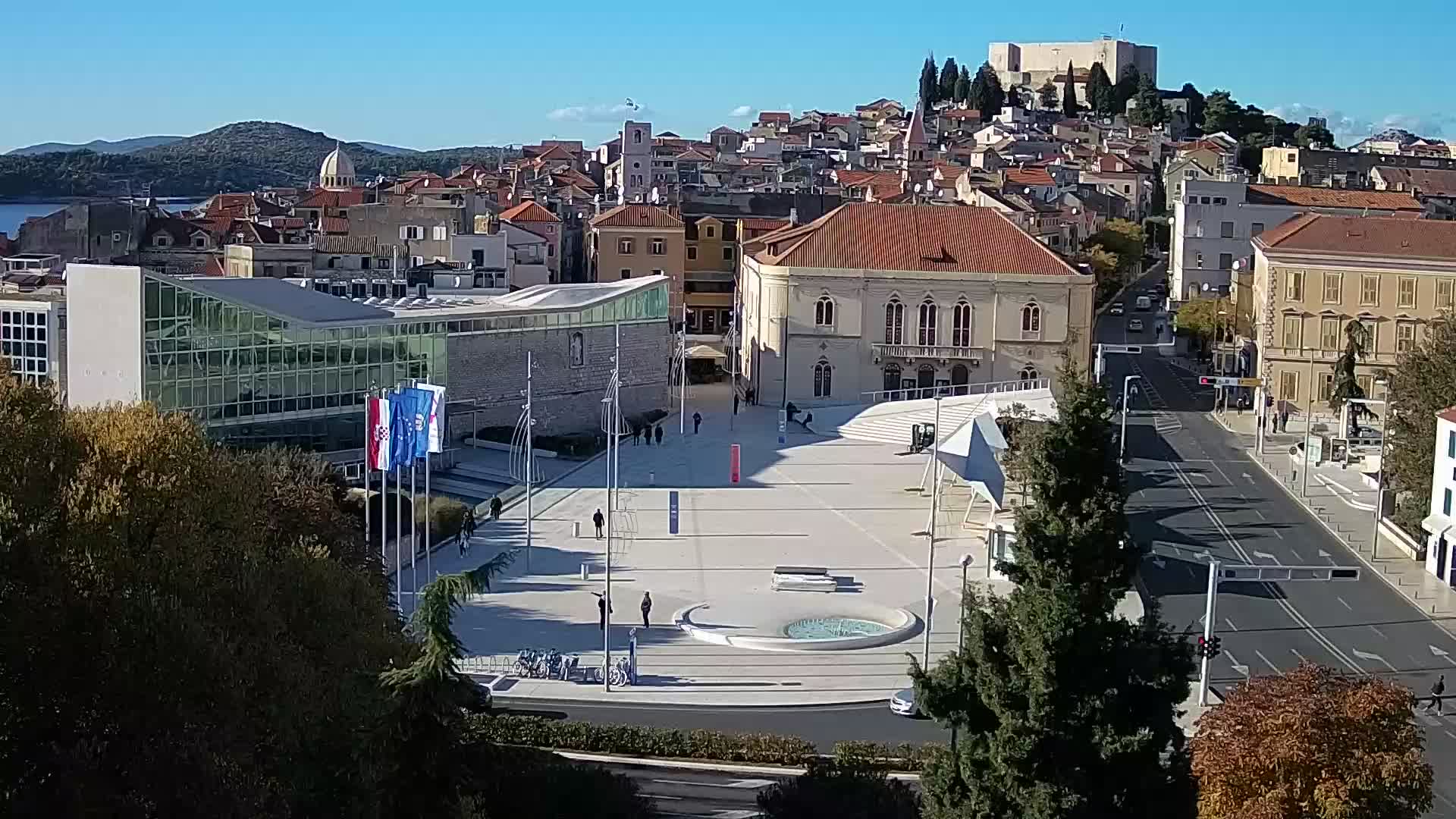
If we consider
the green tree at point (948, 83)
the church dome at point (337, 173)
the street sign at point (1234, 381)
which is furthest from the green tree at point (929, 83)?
the street sign at point (1234, 381)

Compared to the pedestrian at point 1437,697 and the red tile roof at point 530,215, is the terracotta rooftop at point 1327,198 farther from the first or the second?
the pedestrian at point 1437,697

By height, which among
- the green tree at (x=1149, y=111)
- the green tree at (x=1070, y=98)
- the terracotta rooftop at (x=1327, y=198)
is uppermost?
the green tree at (x=1070, y=98)

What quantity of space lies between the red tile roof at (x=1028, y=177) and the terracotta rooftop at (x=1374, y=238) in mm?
36832

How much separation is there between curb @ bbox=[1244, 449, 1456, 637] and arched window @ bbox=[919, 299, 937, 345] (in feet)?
33.9

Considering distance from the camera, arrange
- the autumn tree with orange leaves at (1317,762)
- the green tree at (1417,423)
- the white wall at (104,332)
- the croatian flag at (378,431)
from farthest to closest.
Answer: the white wall at (104,332) < the green tree at (1417,423) < the croatian flag at (378,431) < the autumn tree with orange leaves at (1317,762)

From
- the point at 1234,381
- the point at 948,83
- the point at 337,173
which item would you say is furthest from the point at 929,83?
the point at 1234,381

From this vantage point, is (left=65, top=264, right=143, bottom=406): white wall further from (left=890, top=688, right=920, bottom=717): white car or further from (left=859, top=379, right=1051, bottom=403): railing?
(left=859, top=379, right=1051, bottom=403): railing

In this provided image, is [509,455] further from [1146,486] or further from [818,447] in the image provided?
[1146,486]

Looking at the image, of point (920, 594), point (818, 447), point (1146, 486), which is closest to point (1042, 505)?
point (920, 594)

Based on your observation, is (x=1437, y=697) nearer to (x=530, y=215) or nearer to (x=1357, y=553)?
(x=1357, y=553)

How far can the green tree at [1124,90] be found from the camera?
492 feet

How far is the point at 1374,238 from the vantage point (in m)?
53.3

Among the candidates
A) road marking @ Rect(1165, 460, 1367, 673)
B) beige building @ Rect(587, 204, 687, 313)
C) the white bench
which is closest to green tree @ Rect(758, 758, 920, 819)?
road marking @ Rect(1165, 460, 1367, 673)

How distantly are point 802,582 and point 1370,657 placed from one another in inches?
377
